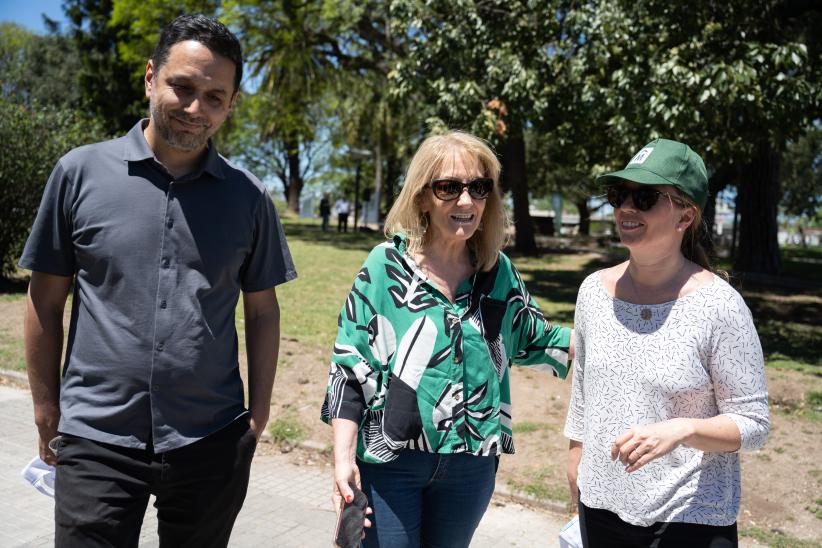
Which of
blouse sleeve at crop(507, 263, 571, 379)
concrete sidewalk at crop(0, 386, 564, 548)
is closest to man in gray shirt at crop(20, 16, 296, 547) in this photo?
blouse sleeve at crop(507, 263, 571, 379)

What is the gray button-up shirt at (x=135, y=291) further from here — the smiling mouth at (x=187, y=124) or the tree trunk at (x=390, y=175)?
the tree trunk at (x=390, y=175)

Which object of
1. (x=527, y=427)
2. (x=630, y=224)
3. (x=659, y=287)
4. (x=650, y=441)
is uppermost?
(x=630, y=224)

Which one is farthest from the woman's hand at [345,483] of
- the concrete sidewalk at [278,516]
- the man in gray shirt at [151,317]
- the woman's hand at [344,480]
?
the concrete sidewalk at [278,516]

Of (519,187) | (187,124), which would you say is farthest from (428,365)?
(519,187)

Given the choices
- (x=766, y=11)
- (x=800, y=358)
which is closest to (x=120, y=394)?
(x=800, y=358)

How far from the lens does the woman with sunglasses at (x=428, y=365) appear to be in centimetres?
238

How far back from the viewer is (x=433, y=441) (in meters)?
2.37

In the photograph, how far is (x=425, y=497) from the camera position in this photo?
248 cm

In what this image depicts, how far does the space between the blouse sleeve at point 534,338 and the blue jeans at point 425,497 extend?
17.7 inches

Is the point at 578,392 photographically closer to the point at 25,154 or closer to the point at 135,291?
the point at 135,291

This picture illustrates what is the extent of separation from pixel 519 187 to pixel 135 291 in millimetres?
19965

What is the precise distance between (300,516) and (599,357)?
9.53 feet

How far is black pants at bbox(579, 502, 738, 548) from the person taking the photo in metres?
2.14

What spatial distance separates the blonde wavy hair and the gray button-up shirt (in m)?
0.62
